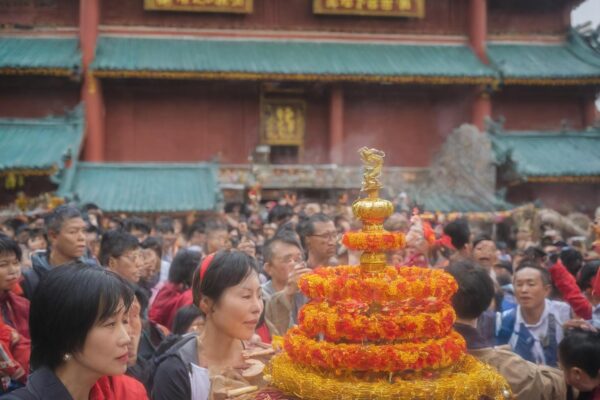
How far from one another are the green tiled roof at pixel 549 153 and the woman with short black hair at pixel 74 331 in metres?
13.9

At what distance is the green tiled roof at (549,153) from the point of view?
15141 mm

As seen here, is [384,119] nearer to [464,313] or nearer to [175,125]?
[175,125]

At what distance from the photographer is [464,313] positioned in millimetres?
3516

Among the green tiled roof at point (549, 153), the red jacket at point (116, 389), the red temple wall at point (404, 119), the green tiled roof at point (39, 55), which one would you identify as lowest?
the red jacket at point (116, 389)

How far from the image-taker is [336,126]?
53.4 ft

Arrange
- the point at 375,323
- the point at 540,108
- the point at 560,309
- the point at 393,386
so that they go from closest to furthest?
the point at 393,386
the point at 375,323
the point at 560,309
the point at 540,108

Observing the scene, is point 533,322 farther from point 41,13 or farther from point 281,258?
point 41,13

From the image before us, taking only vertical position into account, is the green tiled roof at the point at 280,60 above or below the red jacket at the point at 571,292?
above

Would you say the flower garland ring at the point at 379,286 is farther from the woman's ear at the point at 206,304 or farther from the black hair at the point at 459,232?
the black hair at the point at 459,232

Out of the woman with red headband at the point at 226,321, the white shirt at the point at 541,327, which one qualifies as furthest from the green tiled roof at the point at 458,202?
the woman with red headband at the point at 226,321

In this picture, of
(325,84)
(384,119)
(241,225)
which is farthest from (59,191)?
(384,119)

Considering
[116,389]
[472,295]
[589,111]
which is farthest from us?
[589,111]

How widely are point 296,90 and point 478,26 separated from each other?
16.6ft

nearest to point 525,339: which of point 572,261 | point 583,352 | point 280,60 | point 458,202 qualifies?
point 583,352
